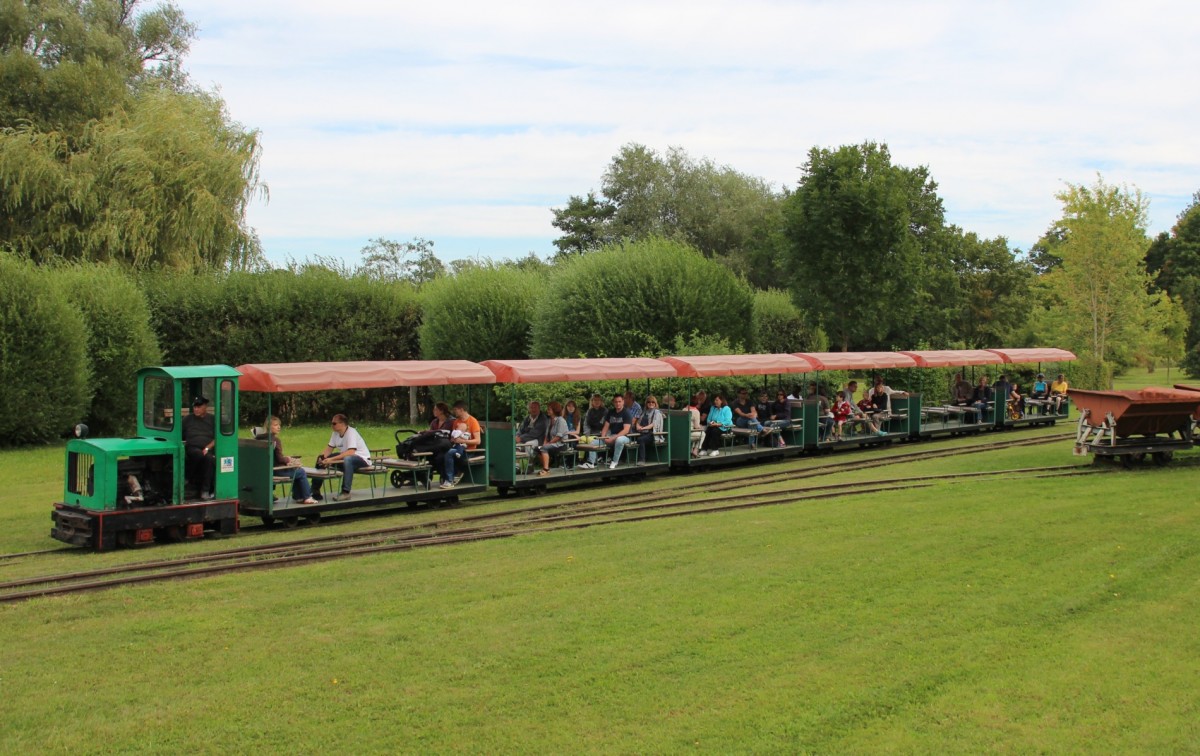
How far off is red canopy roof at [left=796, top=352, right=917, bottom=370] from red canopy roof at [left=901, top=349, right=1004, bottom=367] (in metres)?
0.53

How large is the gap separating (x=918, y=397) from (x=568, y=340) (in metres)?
13.1

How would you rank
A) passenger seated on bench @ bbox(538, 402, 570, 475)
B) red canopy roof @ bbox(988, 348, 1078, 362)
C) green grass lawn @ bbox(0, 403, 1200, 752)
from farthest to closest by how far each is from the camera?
red canopy roof @ bbox(988, 348, 1078, 362), passenger seated on bench @ bbox(538, 402, 570, 475), green grass lawn @ bbox(0, 403, 1200, 752)

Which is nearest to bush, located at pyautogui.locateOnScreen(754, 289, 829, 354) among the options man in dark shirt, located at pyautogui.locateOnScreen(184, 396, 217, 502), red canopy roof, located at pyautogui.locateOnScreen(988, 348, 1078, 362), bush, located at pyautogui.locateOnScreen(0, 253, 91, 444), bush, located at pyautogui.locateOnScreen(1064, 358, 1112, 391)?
bush, located at pyautogui.locateOnScreen(1064, 358, 1112, 391)

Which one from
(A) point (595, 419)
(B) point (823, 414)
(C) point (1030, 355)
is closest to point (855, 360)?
(B) point (823, 414)

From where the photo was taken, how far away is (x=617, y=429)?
21297mm

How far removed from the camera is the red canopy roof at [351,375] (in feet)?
51.3

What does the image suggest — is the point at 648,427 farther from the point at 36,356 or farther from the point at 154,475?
the point at 36,356

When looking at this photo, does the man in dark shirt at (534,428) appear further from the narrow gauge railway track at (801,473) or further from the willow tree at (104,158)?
the willow tree at (104,158)

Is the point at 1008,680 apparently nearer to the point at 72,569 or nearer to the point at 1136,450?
the point at 72,569

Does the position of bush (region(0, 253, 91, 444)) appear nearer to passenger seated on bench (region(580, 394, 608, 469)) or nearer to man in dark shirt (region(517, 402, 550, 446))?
man in dark shirt (region(517, 402, 550, 446))

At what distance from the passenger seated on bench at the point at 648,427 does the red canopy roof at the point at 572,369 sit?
0.72m

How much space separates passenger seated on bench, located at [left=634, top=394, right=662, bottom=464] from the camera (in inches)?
838

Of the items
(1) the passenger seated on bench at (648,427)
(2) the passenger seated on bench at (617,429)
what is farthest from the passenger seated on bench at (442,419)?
(1) the passenger seated on bench at (648,427)

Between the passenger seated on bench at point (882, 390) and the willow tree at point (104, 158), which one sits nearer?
the passenger seated on bench at point (882, 390)
